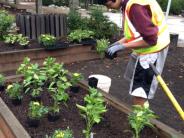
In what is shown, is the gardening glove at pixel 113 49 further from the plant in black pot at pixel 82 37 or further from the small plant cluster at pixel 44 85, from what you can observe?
the plant in black pot at pixel 82 37

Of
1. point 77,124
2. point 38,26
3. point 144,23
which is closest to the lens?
point 144,23

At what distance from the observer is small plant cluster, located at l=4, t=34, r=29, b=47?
24.3 ft

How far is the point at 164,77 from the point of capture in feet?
23.4

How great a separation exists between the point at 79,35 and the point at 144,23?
4.60m

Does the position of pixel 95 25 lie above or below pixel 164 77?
above

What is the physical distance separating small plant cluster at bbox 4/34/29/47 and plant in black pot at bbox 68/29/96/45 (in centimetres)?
97

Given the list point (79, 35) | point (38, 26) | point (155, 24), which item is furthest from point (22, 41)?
point (155, 24)

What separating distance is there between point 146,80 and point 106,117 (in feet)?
1.82

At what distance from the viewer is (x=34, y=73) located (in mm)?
4332

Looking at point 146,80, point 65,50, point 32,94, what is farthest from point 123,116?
point 65,50

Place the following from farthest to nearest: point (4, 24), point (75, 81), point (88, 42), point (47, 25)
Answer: point (47, 25), point (88, 42), point (4, 24), point (75, 81)

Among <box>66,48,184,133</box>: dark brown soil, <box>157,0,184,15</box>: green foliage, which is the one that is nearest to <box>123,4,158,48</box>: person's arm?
<box>66,48,184,133</box>: dark brown soil

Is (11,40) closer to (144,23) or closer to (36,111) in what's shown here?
(36,111)

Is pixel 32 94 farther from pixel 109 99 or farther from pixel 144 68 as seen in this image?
pixel 144 68
